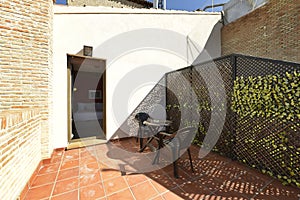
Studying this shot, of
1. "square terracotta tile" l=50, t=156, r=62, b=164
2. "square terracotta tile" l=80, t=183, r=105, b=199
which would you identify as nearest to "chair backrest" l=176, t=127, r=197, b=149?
"square terracotta tile" l=80, t=183, r=105, b=199

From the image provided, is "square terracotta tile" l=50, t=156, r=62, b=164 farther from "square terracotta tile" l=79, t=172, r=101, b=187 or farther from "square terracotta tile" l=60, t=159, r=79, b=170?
"square terracotta tile" l=79, t=172, r=101, b=187

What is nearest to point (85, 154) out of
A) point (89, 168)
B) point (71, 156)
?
point (71, 156)

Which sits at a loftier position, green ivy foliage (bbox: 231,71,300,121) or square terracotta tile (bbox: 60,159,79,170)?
green ivy foliage (bbox: 231,71,300,121)

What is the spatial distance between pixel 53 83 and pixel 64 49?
2.85 ft

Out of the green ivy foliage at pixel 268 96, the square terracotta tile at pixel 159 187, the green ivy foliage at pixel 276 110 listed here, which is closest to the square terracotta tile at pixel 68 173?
the square terracotta tile at pixel 159 187

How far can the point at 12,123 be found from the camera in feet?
5.28

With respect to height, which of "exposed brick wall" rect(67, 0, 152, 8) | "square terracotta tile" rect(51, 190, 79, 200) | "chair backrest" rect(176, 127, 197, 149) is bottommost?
"square terracotta tile" rect(51, 190, 79, 200)

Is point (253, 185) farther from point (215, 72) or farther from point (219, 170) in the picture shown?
point (215, 72)

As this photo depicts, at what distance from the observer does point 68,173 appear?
8.07 feet

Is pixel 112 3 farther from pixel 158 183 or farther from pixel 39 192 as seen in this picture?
pixel 158 183

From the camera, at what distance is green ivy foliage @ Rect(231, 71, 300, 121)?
2072 mm

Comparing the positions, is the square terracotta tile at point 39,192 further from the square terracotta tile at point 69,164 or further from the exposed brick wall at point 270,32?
the exposed brick wall at point 270,32

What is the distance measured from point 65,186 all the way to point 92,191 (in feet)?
1.55

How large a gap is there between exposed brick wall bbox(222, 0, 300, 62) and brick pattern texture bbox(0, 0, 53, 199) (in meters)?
6.67
